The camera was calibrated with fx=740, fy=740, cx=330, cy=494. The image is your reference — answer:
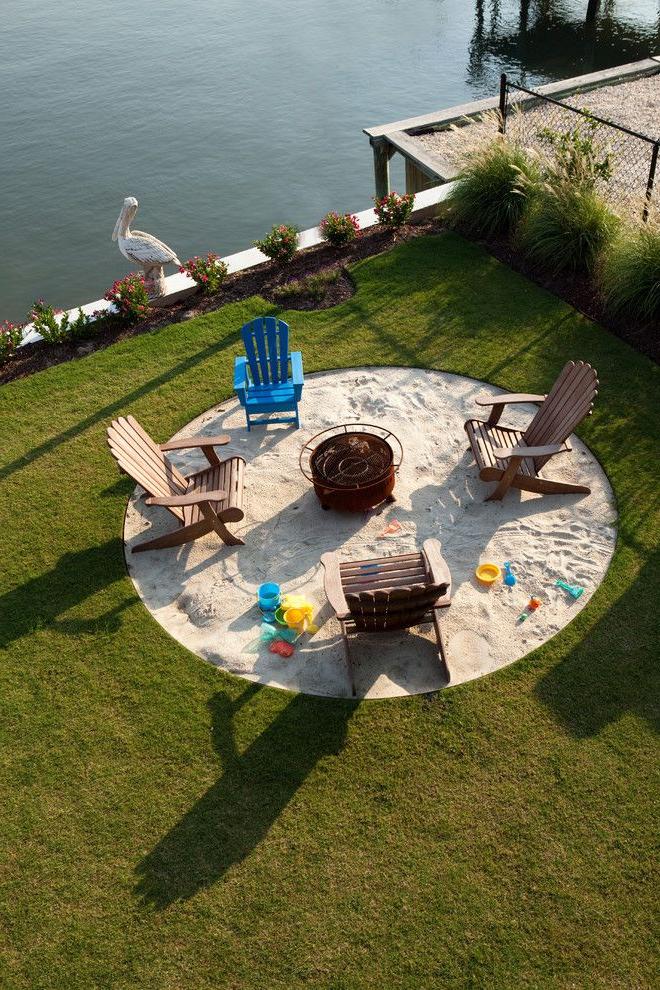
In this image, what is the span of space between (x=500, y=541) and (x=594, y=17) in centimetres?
2566

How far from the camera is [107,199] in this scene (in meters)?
17.8

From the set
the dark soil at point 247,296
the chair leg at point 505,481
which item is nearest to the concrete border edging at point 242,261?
the dark soil at point 247,296

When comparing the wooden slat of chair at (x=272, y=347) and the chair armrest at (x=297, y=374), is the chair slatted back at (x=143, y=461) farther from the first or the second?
the wooden slat of chair at (x=272, y=347)

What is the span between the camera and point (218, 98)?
22.7 metres

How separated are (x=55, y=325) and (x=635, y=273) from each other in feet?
23.4

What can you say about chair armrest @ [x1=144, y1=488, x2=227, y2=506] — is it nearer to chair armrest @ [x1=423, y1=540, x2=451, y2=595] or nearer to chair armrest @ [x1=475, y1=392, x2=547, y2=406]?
chair armrest @ [x1=423, y1=540, x2=451, y2=595]

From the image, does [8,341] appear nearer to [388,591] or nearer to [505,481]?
[505,481]

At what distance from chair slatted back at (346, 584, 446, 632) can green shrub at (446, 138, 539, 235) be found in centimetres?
680

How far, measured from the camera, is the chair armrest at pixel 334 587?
543cm

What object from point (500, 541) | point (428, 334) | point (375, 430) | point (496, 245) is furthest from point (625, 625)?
point (496, 245)

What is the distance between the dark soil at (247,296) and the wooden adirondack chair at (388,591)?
5.09 m

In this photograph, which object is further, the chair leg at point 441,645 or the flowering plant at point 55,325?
the flowering plant at point 55,325

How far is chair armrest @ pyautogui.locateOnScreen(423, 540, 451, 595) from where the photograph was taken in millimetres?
5547

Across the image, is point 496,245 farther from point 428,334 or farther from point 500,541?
point 500,541
